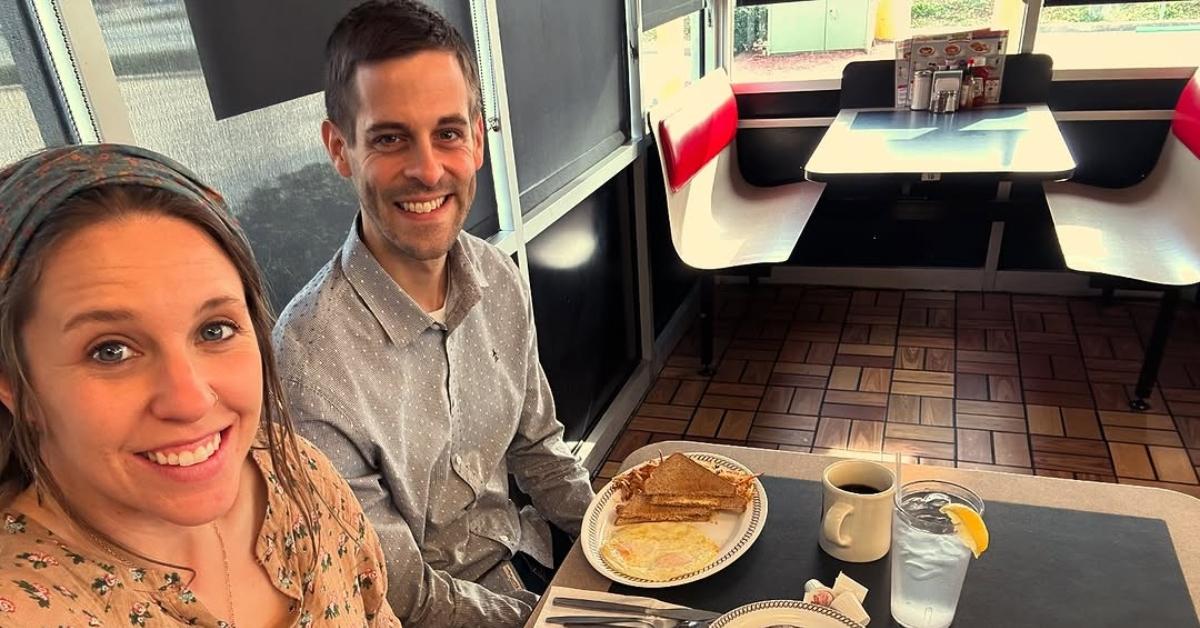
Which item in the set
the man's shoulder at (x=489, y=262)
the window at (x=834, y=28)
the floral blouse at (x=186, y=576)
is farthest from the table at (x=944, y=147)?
the floral blouse at (x=186, y=576)

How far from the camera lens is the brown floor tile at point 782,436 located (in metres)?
2.56

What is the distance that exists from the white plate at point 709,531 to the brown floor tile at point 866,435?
1476 mm

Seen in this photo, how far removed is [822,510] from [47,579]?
0.81 metres

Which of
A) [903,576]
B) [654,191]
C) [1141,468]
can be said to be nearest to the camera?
[903,576]

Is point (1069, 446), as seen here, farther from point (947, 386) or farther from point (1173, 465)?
point (947, 386)

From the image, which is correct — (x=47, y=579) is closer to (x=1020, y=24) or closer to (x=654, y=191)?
(x=654, y=191)

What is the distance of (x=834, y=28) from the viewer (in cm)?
338

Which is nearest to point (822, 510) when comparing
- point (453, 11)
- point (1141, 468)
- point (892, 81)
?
point (453, 11)

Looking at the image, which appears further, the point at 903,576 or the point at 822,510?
the point at 822,510

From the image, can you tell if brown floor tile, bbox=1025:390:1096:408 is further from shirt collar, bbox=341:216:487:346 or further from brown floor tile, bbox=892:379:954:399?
shirt collar, bbox=341:216:487:346

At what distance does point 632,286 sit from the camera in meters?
2.85

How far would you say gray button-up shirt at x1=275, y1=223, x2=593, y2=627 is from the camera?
1.08 m

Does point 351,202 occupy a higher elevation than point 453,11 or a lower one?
lower

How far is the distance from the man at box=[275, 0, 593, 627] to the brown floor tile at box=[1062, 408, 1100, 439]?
1.96m
